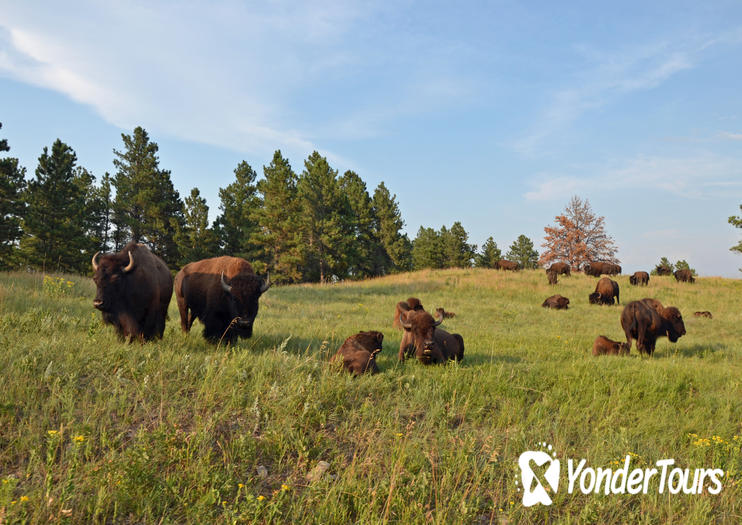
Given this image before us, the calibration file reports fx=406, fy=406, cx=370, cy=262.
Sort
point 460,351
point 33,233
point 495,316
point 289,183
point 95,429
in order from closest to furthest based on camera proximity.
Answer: point 95,429 < point 460,351 < point 495,316 < point 33,233 < point 289,183

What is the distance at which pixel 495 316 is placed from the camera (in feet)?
64.7

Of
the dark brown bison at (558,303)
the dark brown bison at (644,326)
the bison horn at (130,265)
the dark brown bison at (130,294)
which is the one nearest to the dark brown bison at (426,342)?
the dark brown bison at (130,294)

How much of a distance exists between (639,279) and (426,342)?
104ft

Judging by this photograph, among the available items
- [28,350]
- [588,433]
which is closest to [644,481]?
[588,433]

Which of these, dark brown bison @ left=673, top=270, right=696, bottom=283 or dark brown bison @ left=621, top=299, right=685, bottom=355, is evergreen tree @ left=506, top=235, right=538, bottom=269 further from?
dark brown bison @ left=621, top=299, right=685, bottom=355

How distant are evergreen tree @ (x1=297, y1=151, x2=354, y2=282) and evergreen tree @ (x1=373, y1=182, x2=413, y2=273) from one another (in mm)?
13503

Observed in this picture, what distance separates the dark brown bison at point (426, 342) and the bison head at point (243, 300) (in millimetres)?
3114

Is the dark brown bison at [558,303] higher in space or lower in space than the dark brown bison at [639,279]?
lower

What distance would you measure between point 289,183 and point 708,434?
5051 centimetres

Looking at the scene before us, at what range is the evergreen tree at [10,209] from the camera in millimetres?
31939

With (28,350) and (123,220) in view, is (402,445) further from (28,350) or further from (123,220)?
(123,220)

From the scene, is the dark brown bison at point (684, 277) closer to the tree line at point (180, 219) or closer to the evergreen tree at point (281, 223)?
the tree line at point (180, 219)

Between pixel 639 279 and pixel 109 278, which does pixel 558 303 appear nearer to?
pixel 639 279

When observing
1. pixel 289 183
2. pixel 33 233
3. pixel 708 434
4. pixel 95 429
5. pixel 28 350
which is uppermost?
pixel 289 183
